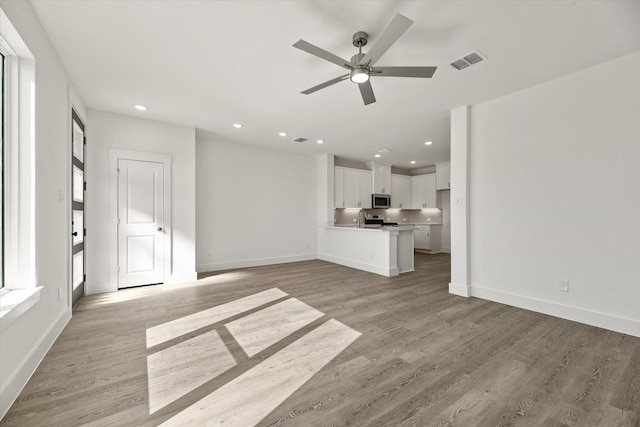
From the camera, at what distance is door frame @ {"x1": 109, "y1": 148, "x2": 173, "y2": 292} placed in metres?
4.31

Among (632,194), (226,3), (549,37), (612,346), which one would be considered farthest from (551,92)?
(226,3)

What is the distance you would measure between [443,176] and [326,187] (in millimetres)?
3676

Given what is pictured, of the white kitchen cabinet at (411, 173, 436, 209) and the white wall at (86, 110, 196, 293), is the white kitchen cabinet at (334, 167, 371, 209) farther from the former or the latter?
the white wall at (86, 110, 196, 293)

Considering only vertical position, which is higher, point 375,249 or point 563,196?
point 563,196

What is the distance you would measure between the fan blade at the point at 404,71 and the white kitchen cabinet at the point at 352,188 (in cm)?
487

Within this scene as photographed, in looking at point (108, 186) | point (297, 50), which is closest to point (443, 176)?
point (297, 50)

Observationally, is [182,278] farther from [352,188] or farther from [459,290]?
[352,188]

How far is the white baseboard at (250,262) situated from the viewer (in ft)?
18.7

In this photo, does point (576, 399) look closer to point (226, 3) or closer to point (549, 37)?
point (549, 37)

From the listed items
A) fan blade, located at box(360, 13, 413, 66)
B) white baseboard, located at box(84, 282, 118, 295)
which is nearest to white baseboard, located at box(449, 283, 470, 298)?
fan blade, located at box(360, 13, 413, 66)

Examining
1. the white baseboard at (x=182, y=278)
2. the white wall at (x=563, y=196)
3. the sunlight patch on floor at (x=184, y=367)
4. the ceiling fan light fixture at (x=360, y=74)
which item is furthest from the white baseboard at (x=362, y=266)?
the ceiling fan light fixture at (x=360, y=74)

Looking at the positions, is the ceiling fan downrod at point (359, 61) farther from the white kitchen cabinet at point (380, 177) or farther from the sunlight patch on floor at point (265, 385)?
the white kitchen cabinet at point (380, 177)

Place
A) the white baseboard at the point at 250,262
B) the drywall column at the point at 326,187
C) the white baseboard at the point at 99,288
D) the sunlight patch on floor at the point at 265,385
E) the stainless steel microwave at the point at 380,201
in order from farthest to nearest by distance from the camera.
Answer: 1. the stainless steel microwave at the point at 380,201
2. the drywall column at the point at 326,187
3. the white baseboard at the point at 250,262
4. the white baseboard at the point at 99,288
5. the sunlight patch on floor at the point at 265,385

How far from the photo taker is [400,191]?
8.93m
